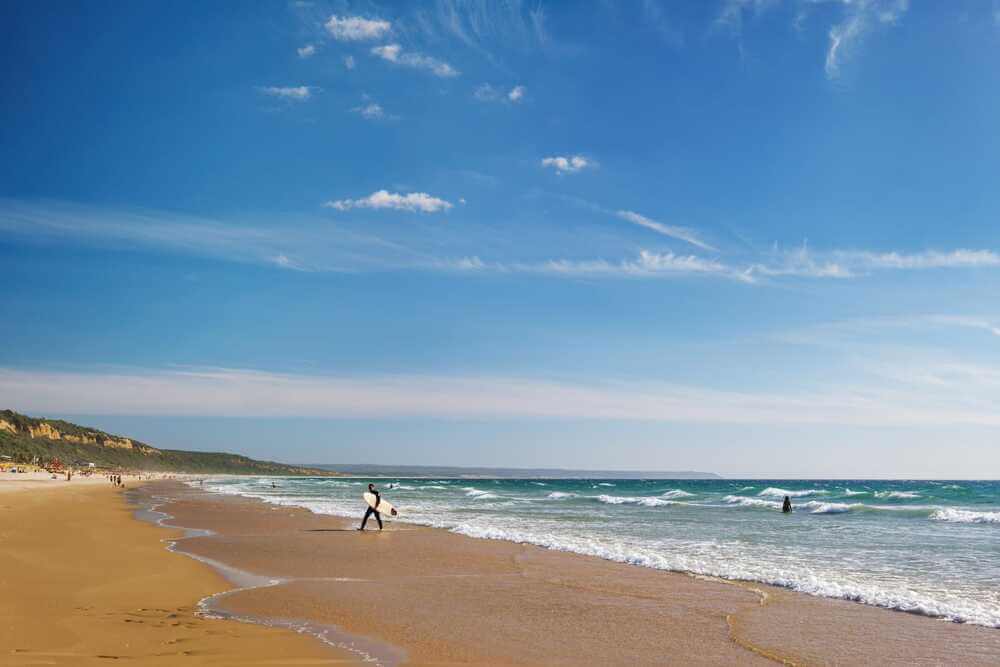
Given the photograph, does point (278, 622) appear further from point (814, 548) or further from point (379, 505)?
point (379, 505)

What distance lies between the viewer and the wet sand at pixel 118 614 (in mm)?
7727

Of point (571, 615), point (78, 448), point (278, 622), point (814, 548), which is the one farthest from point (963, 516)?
Answer: point (78, 448)

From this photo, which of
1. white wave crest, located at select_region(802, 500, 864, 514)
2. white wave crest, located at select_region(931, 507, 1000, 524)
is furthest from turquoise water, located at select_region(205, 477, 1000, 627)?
white wave crest, located at select_region(802, 500, 864, 514)

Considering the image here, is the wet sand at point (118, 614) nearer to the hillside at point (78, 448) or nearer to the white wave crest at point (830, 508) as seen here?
the white wave crest at point (830, 508)

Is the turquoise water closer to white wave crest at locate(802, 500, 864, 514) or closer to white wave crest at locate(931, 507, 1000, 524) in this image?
white wave crest at locate(931, 507, 1000, 524)

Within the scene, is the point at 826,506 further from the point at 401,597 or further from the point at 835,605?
the point at 401,597

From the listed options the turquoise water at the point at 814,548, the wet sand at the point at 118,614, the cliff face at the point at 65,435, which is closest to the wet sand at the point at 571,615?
the wet sand at the point at 118,614

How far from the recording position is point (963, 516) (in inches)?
1484

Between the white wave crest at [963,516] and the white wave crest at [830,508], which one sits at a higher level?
the white wave crest at [963,516]

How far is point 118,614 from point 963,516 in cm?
4082

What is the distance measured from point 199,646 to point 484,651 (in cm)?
323

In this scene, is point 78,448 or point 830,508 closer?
point 830,508

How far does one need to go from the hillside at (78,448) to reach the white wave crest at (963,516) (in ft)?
334

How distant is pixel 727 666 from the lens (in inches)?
310
